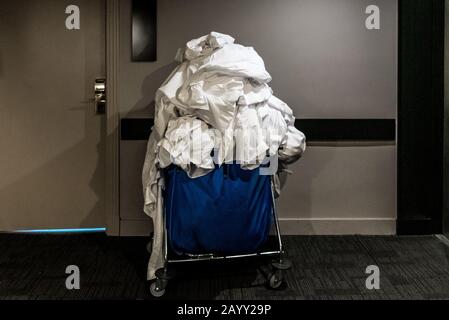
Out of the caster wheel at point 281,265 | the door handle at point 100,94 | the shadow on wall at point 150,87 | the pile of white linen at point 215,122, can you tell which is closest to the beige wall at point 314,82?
the shadow on wall at point 150,87

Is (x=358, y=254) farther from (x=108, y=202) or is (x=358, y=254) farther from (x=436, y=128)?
(x=108, y=202)

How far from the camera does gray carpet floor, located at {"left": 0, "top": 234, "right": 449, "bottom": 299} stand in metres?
3.11

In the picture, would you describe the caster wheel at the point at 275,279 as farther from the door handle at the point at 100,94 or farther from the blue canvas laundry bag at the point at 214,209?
the door handle at the point at 100,94

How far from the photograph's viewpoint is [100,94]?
4.18 metres

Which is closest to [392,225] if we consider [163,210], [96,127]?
[163,210]

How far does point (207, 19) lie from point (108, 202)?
1.53 m

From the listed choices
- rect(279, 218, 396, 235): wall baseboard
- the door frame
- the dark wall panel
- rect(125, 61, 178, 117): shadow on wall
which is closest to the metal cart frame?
rect(279, 218, 396, 235): wall baseboard

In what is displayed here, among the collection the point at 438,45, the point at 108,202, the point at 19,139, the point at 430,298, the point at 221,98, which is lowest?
the point at 430,298

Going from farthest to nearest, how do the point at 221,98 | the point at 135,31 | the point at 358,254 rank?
the point at 135,31 < the point at 358,254 < the point at 221,98

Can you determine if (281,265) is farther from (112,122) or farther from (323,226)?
(112,122)

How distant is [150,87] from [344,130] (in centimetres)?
145

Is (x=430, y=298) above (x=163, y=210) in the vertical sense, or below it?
below

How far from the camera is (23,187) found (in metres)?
4.30

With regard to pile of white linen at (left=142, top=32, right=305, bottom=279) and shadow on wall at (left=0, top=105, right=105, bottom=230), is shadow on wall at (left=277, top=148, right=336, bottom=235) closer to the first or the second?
pile of white linen at (left=142, top=32, right=305, bottom=279)
